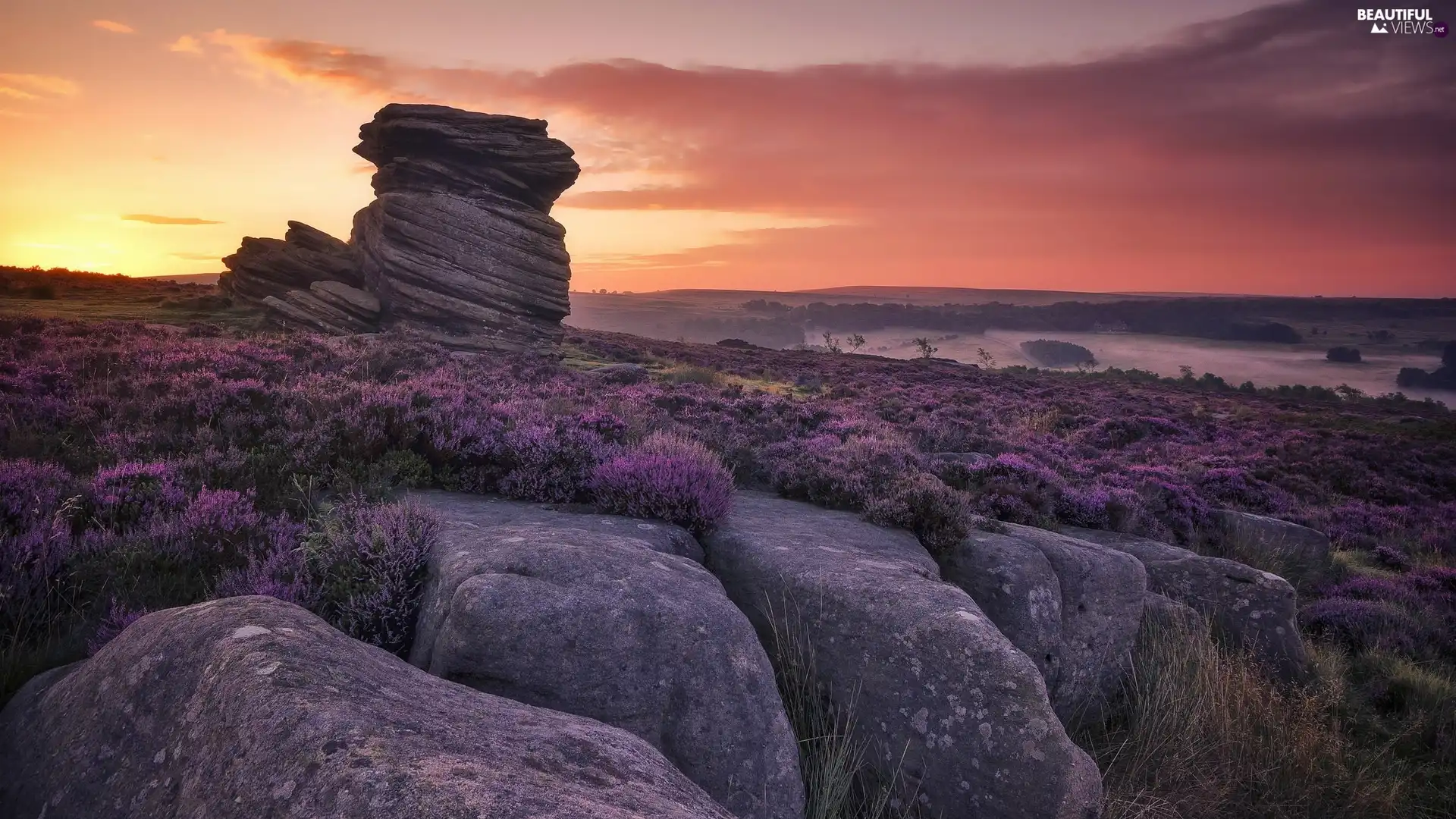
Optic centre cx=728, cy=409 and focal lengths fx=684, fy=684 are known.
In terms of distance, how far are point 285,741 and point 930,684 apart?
358cm

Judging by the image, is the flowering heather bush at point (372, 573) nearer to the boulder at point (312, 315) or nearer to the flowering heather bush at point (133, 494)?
the flowering heather bush at point (133, 494)

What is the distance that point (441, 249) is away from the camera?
1224 inches

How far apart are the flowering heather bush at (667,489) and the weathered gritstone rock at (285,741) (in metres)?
3.13

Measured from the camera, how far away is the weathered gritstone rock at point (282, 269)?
106 feet

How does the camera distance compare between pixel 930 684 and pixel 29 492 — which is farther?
pixel 29 492

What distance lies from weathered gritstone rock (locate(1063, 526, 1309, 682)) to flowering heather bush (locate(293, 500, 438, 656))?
755 centimetres

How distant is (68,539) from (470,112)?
108 ft

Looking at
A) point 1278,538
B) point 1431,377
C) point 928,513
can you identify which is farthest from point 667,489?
point 1431,377

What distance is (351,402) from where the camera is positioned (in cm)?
876

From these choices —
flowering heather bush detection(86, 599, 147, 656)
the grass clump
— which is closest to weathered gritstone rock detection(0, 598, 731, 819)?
flowering heather bush detection(86, 599, 147, 656)

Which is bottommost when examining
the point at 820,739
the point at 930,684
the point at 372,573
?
the point at 820,739

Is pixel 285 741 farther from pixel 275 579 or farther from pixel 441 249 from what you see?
pixel 441 249

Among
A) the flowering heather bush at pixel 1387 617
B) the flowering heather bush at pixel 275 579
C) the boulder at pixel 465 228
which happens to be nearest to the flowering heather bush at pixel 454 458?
the flowering heather bush at pixel 275 579

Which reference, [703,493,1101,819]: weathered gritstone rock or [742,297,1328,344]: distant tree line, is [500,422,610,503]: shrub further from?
[742,297,1328,344]: distant tree line
